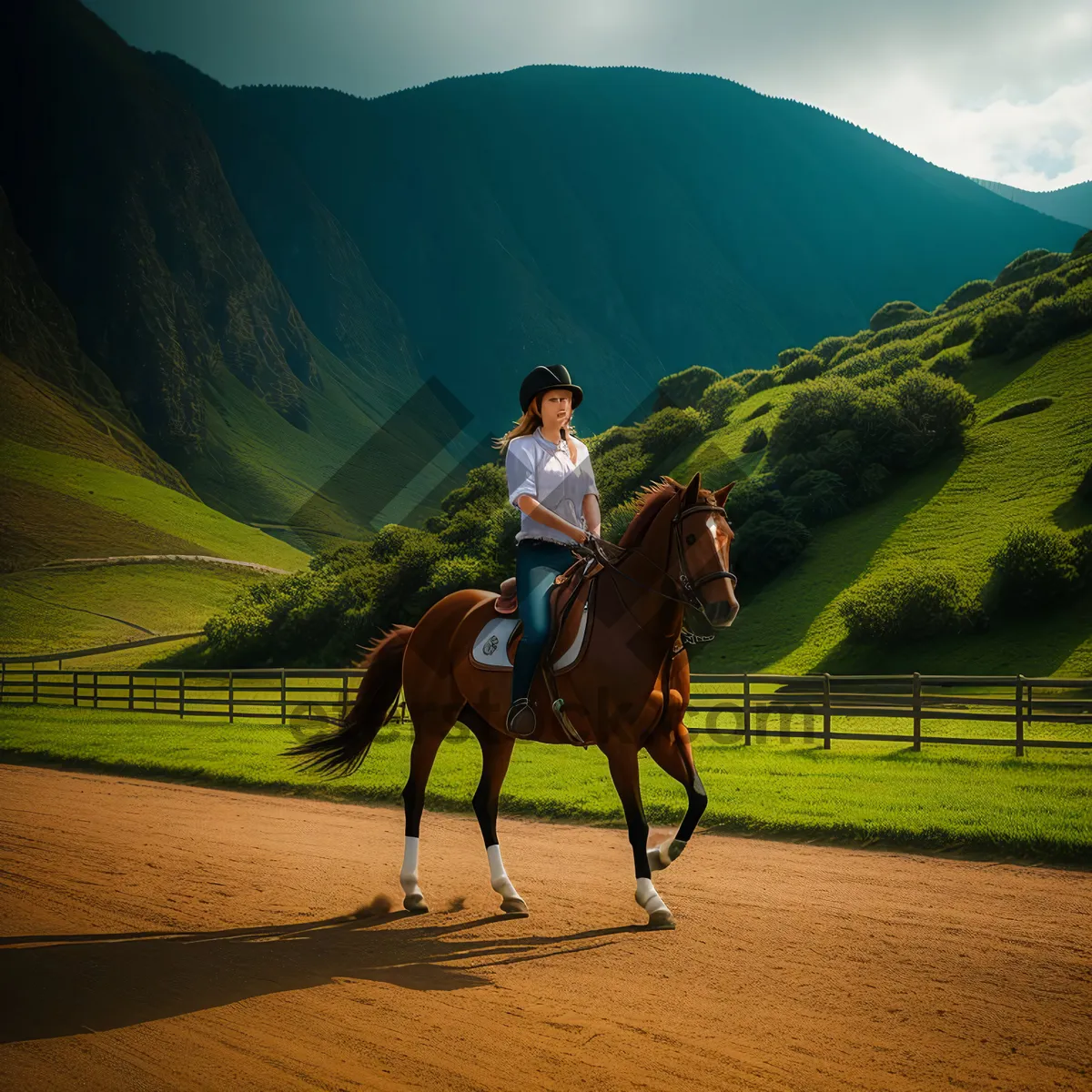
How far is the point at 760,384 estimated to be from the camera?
76062 mm

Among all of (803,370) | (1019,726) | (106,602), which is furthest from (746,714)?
(106,602)

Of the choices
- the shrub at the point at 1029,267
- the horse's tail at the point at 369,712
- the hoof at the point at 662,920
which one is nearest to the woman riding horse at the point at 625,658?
the hoof at the point at 662,920

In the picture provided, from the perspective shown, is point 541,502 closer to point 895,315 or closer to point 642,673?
point 642,673

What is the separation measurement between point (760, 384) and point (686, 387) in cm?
1541

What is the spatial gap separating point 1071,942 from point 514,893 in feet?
12.5

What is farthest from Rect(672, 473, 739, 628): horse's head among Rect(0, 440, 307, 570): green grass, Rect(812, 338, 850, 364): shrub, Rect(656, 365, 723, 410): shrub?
Rect(0, 440, 307, 570): green grass

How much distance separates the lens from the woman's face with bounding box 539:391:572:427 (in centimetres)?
741

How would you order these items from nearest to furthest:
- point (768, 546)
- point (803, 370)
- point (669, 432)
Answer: point (768, 546) → point (669, 432) → point (803, 370)

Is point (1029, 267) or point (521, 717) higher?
point (1029, 267)

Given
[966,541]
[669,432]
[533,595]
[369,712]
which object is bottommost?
[369,712]

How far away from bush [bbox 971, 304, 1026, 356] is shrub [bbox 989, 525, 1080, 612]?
78.6 feet

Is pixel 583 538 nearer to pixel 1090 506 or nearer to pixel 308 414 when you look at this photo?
pixel 1090 506

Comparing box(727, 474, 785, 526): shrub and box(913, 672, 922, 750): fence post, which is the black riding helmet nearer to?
box(913, 672, 922, 750): fence post

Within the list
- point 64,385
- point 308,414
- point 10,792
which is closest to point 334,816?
point 10,792
